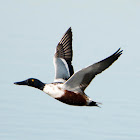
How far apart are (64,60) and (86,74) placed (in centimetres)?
228

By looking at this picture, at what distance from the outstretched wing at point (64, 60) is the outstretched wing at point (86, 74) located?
3.76ft

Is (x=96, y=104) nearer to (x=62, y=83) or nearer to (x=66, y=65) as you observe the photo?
(x=62, y=83)

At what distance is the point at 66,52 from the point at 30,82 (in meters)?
1.45

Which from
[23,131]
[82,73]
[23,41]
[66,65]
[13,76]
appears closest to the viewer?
[82,73]

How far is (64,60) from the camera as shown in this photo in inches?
563

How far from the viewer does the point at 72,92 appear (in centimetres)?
1261

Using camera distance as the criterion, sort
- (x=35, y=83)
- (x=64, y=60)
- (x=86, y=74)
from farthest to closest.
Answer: (x=64, y=60) → (x=35, y=83) → (x=86, y=74)

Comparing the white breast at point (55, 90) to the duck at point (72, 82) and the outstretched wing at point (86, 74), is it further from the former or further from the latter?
the outstretched wing at point (86, 74)

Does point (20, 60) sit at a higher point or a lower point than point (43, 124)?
higher

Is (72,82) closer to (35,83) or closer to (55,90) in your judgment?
(55,90)

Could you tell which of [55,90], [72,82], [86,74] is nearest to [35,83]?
[55,90]

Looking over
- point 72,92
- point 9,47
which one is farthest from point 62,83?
point 9,47

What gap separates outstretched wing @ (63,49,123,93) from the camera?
11.6 meters

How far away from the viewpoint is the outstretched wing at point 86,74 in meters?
11.6
